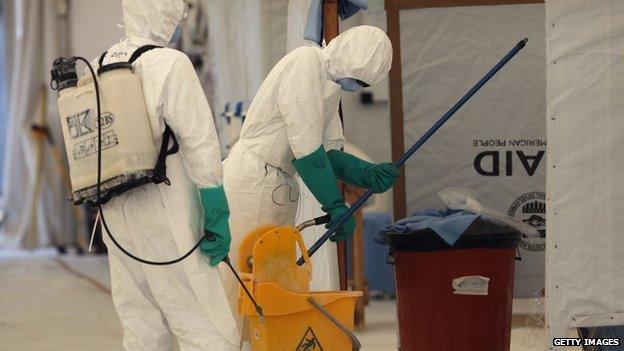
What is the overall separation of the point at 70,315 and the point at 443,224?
134 inches

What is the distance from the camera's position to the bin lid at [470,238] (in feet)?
14.3

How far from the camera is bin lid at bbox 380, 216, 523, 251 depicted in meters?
4.37

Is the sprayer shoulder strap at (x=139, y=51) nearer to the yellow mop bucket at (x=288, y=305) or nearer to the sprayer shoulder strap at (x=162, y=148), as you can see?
the sprayer shoulder strap at (x=162, y=148)

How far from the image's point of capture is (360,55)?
3.97 m

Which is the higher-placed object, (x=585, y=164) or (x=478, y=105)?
(x=478, y=105)

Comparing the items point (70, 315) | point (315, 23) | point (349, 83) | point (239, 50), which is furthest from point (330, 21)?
point (70, 315)

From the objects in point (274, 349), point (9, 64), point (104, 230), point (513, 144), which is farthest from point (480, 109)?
point (9, 64)

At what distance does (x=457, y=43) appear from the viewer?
18.1 ft

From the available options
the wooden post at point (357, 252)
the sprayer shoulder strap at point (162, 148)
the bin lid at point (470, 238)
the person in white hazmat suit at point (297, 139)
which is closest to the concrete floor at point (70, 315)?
the wooden post at point (357, 252)

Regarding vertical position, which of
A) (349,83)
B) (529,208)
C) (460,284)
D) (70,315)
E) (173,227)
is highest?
(349,83)

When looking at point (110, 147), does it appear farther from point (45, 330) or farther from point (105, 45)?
point (105, 45)

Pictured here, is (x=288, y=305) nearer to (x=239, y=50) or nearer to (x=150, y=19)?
(x=150, y=19)

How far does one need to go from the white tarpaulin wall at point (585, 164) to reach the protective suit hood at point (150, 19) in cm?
118

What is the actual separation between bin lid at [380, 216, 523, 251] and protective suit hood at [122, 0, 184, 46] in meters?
1.27
